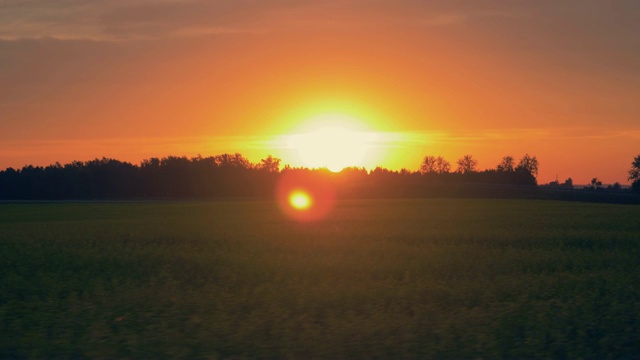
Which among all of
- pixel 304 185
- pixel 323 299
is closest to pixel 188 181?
pixel 304 185

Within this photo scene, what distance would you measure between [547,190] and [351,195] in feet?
102

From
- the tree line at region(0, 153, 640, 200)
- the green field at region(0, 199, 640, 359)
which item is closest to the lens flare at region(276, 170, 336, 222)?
the tree line at region(0, 153, 640, 200)

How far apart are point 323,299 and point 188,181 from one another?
114797mm

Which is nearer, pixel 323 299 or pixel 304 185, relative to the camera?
pixel 323 299

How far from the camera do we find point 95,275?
18547 mm

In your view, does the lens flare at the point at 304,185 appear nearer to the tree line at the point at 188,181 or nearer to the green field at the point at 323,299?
the tree line at the point at 188,181

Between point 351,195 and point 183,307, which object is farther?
point 351,195

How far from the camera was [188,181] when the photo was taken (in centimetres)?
12594

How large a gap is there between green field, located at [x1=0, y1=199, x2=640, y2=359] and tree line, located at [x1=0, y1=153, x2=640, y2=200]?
272 ft

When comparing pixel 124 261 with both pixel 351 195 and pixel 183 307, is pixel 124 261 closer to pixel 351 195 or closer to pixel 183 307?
pixel 183 307

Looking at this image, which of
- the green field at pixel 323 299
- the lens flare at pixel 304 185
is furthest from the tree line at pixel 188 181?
the green field at pixel 323 299

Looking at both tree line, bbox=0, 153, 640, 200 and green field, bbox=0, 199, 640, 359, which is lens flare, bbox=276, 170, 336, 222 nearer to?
tree line, bbox=0, 153, 640, 200

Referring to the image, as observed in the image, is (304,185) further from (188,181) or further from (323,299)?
(323,299)

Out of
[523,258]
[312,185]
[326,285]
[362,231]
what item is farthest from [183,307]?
[312,185]
